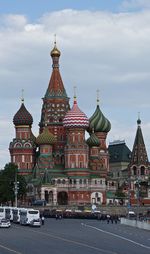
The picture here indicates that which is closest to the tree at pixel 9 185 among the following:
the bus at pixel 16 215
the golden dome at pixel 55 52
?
the golden dome at pixel 55 52

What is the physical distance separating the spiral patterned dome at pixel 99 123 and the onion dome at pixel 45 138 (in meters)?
12.4

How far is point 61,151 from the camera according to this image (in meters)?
174

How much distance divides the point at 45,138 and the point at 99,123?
54.8 feet

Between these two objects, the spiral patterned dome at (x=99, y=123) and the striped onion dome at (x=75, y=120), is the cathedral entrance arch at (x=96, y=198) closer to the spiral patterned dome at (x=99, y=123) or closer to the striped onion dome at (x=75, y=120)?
the striped onion dome at (x=75, y=120)

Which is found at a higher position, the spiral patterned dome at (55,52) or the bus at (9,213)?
the spiral patterned dome at (55,52)

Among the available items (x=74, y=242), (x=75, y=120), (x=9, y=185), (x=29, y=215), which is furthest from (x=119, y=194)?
(x=74, y=242)

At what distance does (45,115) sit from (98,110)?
1452 centimetres

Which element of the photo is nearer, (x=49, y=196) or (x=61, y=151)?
(x=49, y=196)

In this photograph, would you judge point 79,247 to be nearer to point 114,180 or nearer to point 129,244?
point 129,244

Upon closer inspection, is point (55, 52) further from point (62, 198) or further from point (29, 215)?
point (29, 215)

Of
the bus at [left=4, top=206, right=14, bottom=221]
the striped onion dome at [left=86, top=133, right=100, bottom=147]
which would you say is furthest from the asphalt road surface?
the striped onion dome at [left=86, top=133, right=100, bottom=147]

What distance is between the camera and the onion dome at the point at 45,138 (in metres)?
170

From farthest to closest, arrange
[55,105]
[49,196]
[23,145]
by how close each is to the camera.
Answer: [55,105] < [23,145] < [49,196]

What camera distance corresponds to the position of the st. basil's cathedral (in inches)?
6526
